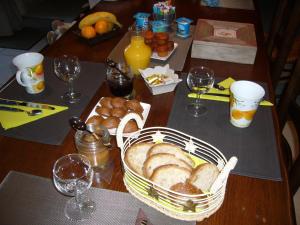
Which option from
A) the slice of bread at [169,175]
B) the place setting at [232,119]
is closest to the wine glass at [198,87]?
the place setting at [232,119]

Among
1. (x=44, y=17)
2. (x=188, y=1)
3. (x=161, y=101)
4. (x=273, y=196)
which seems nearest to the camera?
(x=273, y=196)

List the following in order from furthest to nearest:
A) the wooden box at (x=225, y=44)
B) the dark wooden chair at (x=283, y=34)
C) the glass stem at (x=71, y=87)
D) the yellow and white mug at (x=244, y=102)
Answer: the dark wooden chair at (x=283, y=34) < the wooden box at (x=225, y=44) < the glass stem at (x=71, y=87) < the yellow and white mug at (x=244, y=102)

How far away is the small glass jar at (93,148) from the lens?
2.50 feet

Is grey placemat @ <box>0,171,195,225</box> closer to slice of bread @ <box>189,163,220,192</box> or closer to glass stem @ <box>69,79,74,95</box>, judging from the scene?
slice of bread @ <box>189,163,220,192</box>

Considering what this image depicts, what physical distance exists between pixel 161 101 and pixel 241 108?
0.29 m

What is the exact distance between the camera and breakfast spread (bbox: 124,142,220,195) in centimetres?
66

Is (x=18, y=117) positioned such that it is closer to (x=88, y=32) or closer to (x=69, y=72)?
(x=69, y=72)

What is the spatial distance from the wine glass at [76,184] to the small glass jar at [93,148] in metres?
0.03

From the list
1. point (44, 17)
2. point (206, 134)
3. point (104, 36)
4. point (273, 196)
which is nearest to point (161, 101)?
point (206, 134)

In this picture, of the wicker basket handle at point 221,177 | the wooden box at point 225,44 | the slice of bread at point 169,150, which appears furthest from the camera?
the wooden box at point 225,44

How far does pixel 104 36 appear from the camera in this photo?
144cm

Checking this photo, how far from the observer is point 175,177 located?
665 millimetres

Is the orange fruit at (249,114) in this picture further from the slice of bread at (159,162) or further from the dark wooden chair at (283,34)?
the dark wooden chair at (283,34)

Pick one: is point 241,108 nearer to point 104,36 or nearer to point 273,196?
point 273,196
